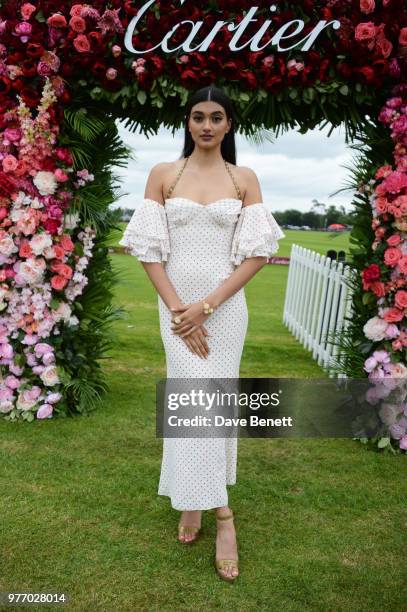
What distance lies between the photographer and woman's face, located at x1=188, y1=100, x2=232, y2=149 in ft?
9.91

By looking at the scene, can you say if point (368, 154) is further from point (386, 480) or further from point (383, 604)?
point (383, 604)

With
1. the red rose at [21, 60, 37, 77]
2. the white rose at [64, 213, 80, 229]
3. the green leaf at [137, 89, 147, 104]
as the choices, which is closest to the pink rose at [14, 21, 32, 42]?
the red rose at [21, 60, 37, 77]

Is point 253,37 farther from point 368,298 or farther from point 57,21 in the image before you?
point 368,298

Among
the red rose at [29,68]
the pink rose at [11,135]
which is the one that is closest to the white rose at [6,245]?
the pink rose at [11,135]

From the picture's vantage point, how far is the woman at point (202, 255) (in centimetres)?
304

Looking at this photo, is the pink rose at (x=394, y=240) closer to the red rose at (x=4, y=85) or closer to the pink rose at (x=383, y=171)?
the pink rose at (x=383, y=171)

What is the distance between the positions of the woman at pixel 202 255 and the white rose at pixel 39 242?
1806 millimetres

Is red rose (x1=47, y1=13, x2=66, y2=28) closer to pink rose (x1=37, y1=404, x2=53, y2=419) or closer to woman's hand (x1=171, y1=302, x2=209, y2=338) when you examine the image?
woman's hand (x1=171, y1=302, x2=209, y2=338)

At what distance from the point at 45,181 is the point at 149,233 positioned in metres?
1.98

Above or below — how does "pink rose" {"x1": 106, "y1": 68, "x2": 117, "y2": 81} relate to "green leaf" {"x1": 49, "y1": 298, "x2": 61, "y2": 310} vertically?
above

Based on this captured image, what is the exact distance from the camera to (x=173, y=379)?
10.3ft

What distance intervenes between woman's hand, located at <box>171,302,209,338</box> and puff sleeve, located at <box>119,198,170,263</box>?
0.30m

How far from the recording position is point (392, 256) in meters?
4.46

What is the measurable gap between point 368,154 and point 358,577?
3168mm
